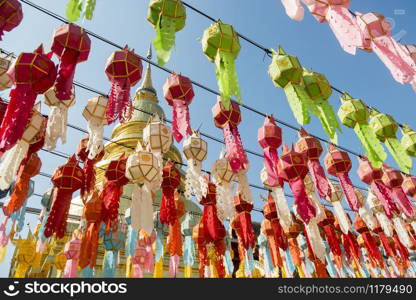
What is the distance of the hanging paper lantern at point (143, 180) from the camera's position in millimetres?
4598

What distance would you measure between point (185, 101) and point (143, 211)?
5.63 ft

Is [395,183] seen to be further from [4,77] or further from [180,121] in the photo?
[4,77]

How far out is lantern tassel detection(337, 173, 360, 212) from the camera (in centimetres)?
560

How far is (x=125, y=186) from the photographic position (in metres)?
14.7

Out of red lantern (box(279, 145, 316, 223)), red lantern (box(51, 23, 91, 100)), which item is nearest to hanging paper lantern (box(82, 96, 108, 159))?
red lantern (box(51, 23, 91, 100))

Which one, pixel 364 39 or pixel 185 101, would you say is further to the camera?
pixel 185 101

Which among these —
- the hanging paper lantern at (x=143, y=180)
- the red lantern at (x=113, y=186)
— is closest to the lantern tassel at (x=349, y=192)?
the hanging paper lantern at (x=143, y=180)

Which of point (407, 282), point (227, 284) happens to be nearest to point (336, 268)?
point (407, 282)

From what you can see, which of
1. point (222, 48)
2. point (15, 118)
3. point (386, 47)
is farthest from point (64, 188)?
point (386, 47)

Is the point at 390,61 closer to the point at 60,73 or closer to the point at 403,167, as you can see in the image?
the point at 403,167

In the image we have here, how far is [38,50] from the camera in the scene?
390 cm

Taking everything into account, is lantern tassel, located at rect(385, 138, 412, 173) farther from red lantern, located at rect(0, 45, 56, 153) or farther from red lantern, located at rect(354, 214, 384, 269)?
red lantern, located at rect(0, 45, 56, 153)

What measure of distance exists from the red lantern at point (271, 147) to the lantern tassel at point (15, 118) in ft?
11.4

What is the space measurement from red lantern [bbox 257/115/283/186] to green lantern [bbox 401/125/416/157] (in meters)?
2.84
